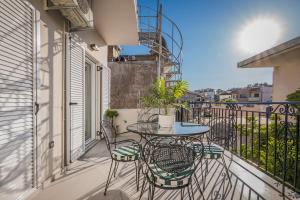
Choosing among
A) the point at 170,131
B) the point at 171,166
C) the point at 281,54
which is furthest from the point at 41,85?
the point at 281,54

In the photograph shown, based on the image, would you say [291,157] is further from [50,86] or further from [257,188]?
[50,86]

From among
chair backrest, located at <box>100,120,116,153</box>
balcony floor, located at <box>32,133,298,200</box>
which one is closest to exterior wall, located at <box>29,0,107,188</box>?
balcony floor, located at <box>32,133,298,200</box>

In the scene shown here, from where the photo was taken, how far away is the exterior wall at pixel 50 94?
7.39 ft

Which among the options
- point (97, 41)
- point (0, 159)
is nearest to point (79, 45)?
point (97, 41)

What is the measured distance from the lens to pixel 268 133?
3234 mm

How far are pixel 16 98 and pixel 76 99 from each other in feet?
4.98

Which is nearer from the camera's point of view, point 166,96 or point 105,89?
point 166,96

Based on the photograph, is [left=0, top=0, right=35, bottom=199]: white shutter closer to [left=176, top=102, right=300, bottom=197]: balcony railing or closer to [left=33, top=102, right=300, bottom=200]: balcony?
[left=33, top=102, right=300, bottom=200]: balcony

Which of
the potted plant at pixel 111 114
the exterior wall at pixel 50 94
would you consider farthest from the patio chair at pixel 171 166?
the potted plant at pixel 111 114

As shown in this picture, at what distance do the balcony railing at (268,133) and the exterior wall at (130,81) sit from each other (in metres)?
2.75

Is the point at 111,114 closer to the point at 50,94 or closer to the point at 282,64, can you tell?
the point at 50,94

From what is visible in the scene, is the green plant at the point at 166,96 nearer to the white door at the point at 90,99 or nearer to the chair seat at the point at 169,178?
the chair seat at the point at 169,178

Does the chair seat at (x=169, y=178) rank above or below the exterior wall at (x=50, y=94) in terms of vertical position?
below

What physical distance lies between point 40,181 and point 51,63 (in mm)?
1456
